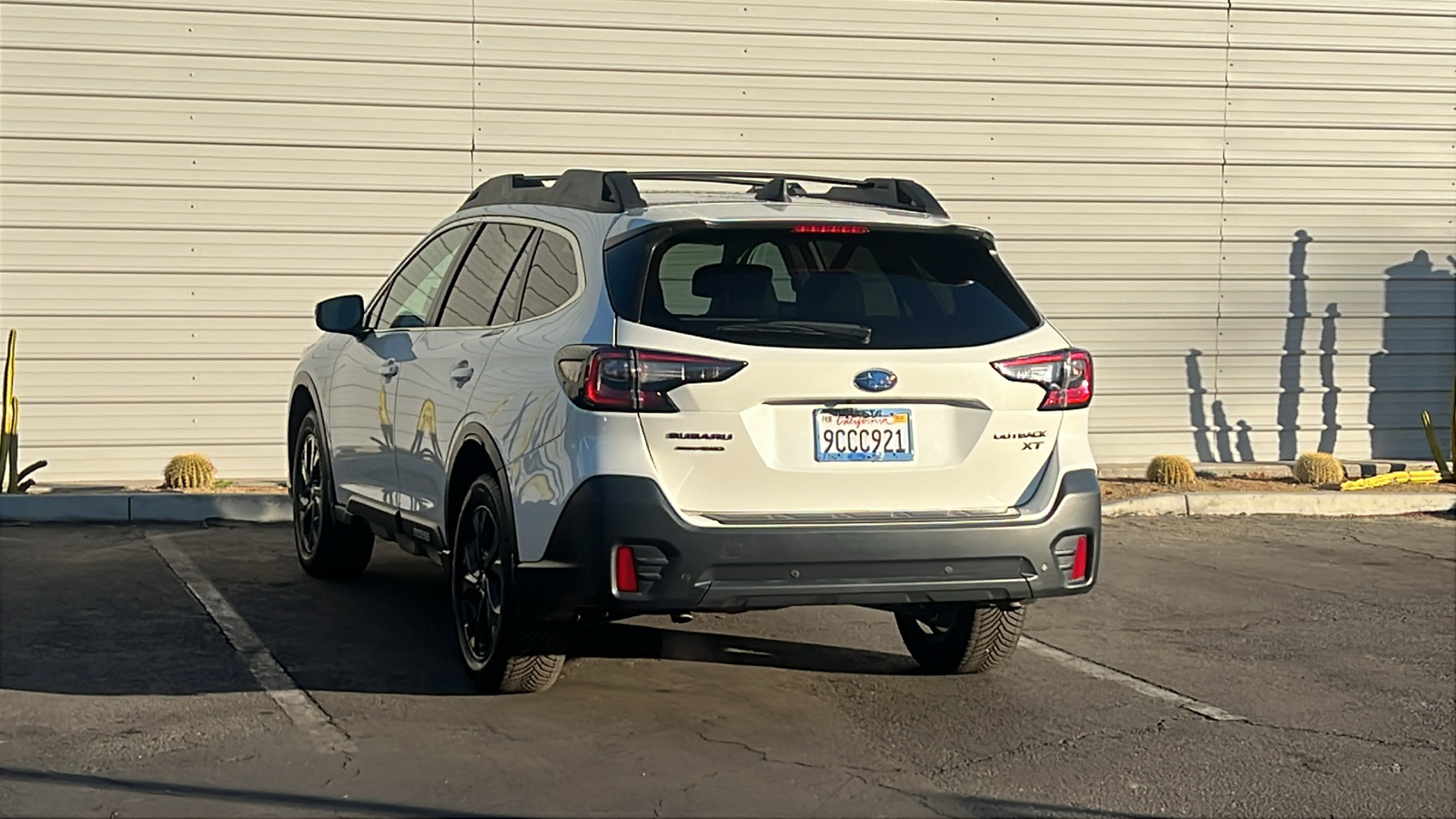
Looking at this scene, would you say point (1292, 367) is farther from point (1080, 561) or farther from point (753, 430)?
point (753, 430)

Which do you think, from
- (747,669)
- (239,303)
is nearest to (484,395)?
(747,669)

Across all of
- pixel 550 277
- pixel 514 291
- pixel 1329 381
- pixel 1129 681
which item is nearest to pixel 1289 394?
pixel 1329 381

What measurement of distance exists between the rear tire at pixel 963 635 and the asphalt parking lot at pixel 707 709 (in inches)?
3.1

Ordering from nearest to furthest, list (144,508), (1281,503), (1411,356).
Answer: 1. (144,508)
2. (1281,503)
3. (1411,356)

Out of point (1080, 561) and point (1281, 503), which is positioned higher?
point (1080, 561)

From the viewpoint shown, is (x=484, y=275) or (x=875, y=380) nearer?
(x=875, y=380)

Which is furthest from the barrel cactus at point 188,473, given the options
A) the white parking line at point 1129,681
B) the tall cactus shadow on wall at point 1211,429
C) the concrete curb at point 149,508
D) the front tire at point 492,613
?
the tall cactus shadow on wall at point 1211,429

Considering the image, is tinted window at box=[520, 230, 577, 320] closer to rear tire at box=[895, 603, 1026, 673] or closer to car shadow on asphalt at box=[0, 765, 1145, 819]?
rear tire at box=[895, 603, 1026, 673]

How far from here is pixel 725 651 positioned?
709cm

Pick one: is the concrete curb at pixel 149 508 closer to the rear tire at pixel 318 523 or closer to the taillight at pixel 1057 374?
the rear tire at pixel 318 523

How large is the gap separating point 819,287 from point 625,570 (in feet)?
3.72

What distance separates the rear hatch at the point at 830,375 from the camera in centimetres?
553

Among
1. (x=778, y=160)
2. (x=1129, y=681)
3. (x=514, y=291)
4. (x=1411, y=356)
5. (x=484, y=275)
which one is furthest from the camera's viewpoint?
(x=1411, y=356)

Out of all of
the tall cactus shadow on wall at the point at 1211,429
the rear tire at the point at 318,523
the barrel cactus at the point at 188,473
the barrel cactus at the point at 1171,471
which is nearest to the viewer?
the rear tire at the point at 318,523
